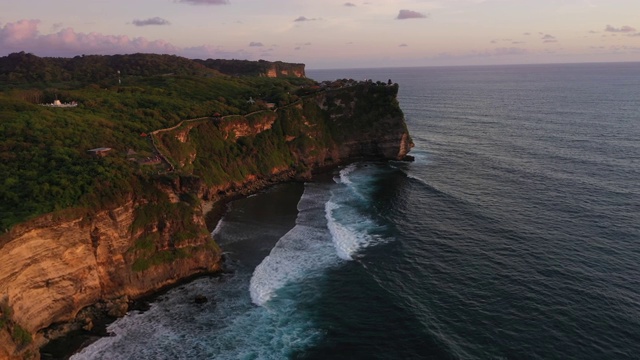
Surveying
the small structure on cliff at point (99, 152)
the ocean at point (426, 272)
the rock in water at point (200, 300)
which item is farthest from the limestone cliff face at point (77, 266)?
the small structure on cliff at point (99, 152)

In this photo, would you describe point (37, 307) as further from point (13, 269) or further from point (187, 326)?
point (187, 326)

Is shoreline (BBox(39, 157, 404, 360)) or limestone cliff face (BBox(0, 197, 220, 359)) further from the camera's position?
shoreline (BBox(39, 157, 404, 360))

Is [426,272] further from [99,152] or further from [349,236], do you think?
[99,152]

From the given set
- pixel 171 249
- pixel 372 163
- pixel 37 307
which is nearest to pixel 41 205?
pixel 37 307

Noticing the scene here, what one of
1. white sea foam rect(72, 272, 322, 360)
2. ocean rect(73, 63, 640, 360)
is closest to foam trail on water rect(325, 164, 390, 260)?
ocean rect(73, 63, 640, 360)

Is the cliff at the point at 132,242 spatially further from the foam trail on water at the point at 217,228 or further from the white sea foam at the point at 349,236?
the white sea foam at the point at 349,236

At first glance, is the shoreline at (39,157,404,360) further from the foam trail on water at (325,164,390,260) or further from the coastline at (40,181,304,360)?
the foam trail on water at (325,164,390,260)

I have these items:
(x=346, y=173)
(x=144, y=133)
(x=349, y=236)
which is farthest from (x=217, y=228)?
(x=346, y=173)
